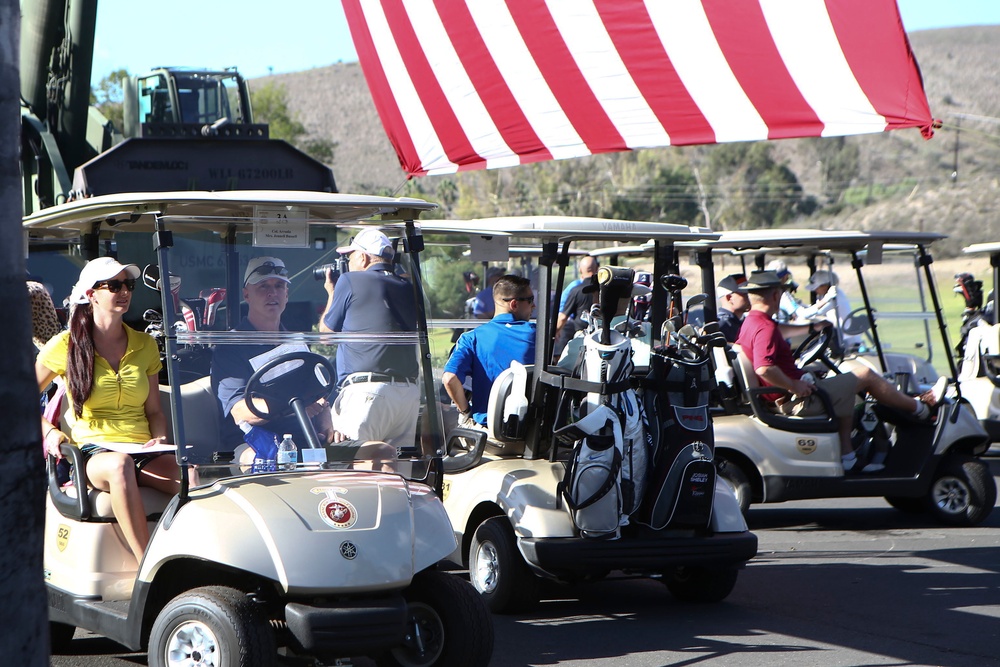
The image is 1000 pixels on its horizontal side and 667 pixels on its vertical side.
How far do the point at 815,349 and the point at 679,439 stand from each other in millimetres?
2836

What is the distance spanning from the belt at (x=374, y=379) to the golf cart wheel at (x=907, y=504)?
486 centimetres

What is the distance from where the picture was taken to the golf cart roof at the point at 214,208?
438 centimetres

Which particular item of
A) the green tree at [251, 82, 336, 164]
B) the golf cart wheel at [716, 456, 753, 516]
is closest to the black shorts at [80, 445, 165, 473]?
the golf cart wheel at [716, 456, 753, 516]

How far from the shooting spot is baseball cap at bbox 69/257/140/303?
15.6ft

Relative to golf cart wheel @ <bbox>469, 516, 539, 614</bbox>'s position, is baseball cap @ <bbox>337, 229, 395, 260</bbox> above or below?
above

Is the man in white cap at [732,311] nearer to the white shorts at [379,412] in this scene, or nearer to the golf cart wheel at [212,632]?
the white shorts at [379,412]

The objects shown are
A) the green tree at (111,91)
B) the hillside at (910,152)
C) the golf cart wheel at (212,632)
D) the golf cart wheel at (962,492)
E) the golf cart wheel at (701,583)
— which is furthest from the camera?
the hillside at (910,152)

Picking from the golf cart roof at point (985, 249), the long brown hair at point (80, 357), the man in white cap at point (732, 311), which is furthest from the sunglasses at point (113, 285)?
the golf cart roof at point (985, 249)

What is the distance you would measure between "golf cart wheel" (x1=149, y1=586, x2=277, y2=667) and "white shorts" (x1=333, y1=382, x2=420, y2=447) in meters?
0.83

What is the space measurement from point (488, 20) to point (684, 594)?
10.3 ft

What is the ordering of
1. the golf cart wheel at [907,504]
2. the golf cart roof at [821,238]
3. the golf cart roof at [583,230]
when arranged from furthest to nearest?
the golf cart wheel at [907,504], the golf cart roof at [821,238], the golf cart roof at [583,230]

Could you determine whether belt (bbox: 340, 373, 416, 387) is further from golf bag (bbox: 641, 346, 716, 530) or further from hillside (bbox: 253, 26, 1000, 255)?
hillside (bbox: 253, 26, 1000, 255)

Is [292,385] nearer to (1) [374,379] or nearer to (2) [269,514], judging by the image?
(1) [374,379]

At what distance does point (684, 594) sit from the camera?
6137 millimetres
